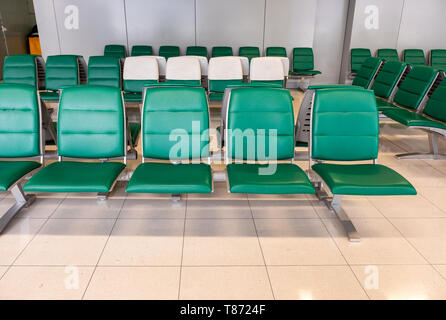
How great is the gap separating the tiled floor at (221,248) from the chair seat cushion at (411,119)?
818 millimetres

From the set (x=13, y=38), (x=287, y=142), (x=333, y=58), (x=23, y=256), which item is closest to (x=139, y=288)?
(x=23, y=256)

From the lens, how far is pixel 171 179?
82.7 inches

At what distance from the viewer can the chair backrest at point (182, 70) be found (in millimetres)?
4469

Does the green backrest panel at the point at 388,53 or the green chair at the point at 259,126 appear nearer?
the green chair at the point at 259,126

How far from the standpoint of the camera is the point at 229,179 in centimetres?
212

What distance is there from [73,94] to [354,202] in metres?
2.32

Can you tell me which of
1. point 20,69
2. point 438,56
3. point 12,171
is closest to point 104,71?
point 20,69

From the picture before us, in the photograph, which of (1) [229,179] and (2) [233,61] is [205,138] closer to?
(1) [229,179]

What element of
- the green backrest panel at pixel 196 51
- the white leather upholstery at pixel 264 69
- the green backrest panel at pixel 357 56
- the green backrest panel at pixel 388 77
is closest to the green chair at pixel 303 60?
the green backrest panel at pixel 357 56

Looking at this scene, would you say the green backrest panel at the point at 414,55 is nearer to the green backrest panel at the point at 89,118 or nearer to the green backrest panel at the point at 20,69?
the green backrest panel at the point at 89,118

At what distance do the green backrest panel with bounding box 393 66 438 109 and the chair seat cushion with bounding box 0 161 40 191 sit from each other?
3.78m

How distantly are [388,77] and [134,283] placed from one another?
388 centimetres

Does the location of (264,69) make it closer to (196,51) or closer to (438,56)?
(196,51)
